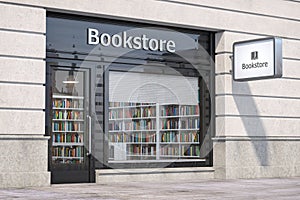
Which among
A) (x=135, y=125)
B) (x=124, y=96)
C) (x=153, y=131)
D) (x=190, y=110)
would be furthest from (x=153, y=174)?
(x=190, y=110)

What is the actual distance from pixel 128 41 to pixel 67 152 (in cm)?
296

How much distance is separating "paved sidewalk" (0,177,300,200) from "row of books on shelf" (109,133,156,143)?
116 cm

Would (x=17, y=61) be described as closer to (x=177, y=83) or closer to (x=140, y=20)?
(x=140, y=20)

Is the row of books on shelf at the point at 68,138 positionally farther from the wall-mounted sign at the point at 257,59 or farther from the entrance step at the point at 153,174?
the wall-mounted sign at the point at 257,59

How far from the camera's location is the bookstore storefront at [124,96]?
13.9m

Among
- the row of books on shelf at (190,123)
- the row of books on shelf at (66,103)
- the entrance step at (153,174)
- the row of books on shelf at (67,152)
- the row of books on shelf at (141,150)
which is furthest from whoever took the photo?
the row of books on shelf at (190,123)

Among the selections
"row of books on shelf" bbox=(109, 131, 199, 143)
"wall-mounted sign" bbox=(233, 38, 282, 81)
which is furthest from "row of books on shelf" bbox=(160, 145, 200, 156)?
"wall-mounted sign" bbox=(233, 38, 282, 81)

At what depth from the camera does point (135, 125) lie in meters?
15.0

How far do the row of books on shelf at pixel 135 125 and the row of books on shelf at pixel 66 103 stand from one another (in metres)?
0.92

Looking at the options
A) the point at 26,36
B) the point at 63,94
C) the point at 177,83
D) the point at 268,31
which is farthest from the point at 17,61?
the point at 268,31

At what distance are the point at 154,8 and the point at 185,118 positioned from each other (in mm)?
2893

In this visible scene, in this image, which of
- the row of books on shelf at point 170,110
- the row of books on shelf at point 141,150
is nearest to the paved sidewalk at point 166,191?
the row of books on shelf at point 141,150

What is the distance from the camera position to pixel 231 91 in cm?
1609

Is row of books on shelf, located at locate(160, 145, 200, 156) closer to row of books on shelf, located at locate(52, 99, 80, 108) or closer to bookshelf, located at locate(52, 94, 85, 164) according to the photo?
bookshelf, located at locate(52, 94, 85, 164)
